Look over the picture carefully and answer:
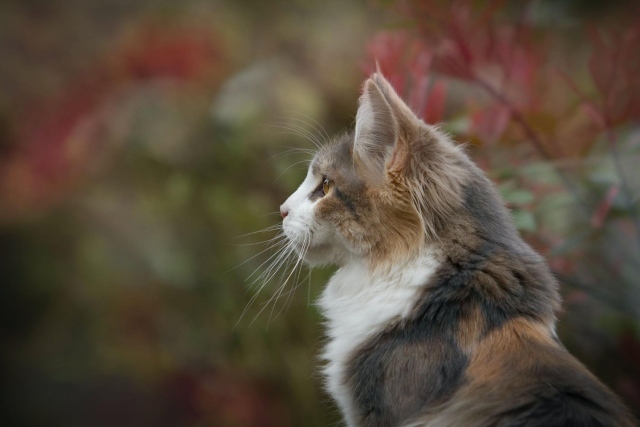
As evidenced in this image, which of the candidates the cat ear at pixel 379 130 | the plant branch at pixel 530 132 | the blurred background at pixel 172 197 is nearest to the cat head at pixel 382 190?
the cat ear at pixel 379 130

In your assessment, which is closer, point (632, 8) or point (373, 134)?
point (373, 134)

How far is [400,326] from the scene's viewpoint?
1.36 m

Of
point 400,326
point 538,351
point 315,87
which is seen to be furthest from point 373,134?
point 315,87

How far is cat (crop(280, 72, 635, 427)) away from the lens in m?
1.17

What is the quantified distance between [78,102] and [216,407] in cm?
137

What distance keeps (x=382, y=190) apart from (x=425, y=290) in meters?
0.23

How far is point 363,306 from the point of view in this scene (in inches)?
58.6

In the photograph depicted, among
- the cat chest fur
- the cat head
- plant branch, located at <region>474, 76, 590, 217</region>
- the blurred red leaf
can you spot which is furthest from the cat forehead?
the blurred red leaf

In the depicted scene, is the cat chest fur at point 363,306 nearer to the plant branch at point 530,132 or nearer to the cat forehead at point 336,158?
the cat forehead at point 336,158

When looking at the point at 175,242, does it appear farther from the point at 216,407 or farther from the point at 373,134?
the point at 373,134

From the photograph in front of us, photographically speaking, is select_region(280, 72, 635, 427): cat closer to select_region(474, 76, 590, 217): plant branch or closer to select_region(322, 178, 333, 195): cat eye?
select_region(322, 178, 333, 195): cat eye

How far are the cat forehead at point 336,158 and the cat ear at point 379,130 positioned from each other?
5cm

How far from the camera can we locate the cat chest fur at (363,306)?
1391 mm

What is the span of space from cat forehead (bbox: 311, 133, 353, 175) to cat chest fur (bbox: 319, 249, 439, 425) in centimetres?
22
